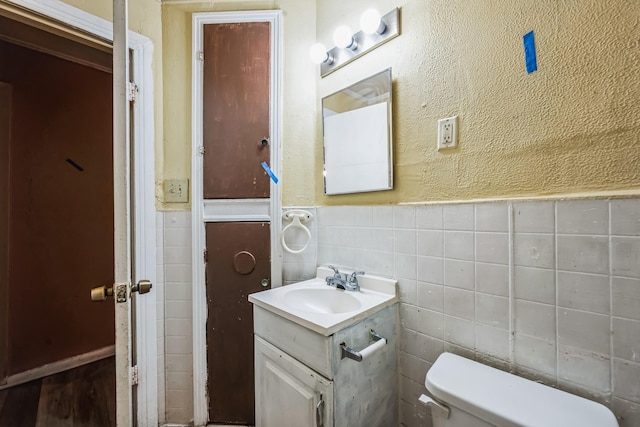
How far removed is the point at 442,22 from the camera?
0.98 m

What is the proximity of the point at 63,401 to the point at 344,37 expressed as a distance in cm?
263

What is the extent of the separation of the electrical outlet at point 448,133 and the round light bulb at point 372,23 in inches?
20.1

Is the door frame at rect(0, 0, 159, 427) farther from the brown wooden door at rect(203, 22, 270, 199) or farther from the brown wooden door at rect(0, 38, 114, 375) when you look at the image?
the brown wooden door at rect(0, 38, 114, 375)

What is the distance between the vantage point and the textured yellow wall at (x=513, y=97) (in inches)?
26.2

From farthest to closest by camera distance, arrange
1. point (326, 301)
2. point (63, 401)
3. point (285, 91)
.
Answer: point (63, 401) → point (285, 91) → point (326, 301)

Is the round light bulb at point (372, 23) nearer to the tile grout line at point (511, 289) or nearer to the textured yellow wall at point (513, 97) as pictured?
the textured yellow wall at point (513, 97)

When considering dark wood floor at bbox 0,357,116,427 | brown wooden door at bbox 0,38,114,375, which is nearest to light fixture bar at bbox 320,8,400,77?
brown wooden door at bbox 0,38,114,375

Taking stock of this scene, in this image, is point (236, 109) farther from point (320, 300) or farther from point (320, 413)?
point (320, 413)

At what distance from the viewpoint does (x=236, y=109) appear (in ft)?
4.49

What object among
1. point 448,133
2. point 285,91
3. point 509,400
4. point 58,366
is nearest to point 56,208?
point 58,366

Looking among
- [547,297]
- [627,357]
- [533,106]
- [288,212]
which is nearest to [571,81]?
[533,106]

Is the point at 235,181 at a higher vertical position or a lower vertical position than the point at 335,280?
Answer: higher

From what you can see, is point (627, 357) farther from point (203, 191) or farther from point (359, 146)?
point (203, 191)

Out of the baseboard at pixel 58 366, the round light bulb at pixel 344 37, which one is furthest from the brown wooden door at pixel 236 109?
the baseboard at pixel 58 366
